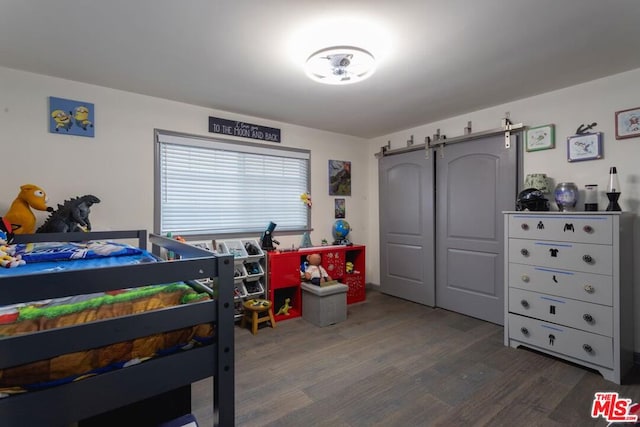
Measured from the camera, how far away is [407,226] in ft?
12.4

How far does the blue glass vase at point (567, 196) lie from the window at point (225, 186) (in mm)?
2486

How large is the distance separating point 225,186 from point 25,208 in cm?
153

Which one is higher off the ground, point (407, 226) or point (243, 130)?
point (243, 130)

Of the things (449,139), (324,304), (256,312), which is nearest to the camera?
(256,312)

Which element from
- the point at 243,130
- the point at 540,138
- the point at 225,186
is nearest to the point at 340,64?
the point at 243,130

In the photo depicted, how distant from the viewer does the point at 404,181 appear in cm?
381

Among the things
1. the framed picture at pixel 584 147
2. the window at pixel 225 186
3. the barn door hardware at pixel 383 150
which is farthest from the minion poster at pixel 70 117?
the framed picture at pixel 584 147

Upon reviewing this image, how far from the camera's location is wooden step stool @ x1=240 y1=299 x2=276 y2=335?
2793mm

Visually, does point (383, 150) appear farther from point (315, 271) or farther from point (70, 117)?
point (70, 117)

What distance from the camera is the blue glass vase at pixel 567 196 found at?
2.33m

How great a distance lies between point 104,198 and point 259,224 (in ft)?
4.76

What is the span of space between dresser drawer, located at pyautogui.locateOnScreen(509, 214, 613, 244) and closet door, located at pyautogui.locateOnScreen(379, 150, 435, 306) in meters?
1.11

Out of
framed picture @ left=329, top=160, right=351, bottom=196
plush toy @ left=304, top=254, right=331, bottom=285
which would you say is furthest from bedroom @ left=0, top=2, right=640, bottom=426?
plush toy @ left=304, top=254, right=331, bottom=285

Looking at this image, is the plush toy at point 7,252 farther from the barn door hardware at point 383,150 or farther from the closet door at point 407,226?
the barn door hardware at point 383,150
